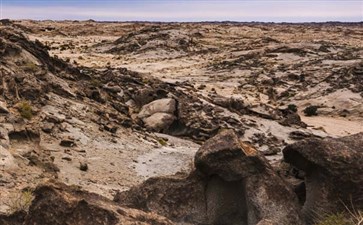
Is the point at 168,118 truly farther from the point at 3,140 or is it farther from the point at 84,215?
the point at 84,215

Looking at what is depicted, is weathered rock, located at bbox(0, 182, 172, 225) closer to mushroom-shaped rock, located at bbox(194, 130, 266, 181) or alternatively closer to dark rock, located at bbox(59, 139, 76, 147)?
mushroom-shaped rock, located at bbox(194, 130, 266, 181)

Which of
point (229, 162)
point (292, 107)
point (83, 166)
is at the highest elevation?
point (229, 162)

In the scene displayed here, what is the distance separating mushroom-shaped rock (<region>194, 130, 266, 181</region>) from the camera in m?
11.1

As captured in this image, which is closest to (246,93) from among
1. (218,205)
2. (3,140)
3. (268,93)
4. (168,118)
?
(268,93)

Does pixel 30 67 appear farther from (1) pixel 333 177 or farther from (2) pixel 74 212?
(2) pixel 74 212

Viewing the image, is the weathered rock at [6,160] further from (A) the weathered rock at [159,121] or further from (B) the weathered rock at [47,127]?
(A) the weathered rock at [159,121]

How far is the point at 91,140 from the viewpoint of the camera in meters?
20.7

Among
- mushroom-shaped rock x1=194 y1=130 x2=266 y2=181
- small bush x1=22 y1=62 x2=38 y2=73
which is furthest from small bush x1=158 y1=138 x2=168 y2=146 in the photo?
mushroom-shaped rock x1=194 y1=130 x2=266 y2=181

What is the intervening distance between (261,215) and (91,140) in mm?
11726

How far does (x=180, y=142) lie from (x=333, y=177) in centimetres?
1470

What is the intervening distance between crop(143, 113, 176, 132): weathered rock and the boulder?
1.65 ft

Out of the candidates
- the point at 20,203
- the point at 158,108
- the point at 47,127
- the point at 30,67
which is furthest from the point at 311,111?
the point at 20,203

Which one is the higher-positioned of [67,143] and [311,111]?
[67,143]

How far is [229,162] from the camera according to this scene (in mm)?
11148
